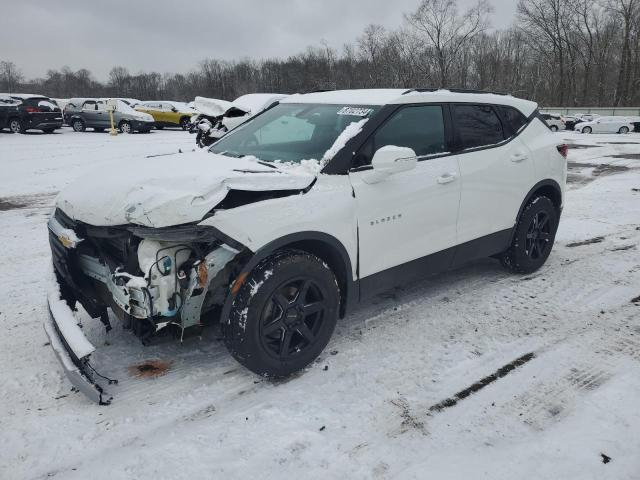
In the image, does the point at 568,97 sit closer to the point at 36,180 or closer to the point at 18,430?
the point at 36,180

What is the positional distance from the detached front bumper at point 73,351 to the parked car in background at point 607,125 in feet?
111

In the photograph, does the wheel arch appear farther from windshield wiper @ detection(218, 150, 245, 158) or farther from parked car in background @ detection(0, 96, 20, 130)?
parked car in background @ detection(0, 96, 20, 130)

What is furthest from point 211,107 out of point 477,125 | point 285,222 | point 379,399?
point 379,399

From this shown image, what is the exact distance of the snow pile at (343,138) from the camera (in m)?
3.19

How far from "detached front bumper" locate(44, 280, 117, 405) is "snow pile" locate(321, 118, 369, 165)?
6.11ft

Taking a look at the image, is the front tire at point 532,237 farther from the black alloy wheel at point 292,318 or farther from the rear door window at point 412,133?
the black alloy wheel at point 292,318

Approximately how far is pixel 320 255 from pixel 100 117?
79.5ft

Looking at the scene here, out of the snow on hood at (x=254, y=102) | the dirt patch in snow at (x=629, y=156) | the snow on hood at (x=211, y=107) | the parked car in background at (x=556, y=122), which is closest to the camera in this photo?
the snow on hood at (x=254, y=102)

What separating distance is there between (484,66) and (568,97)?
39.8ft

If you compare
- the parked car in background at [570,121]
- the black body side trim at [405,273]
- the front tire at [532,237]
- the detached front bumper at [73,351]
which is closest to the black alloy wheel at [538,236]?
the front tire at [532,237]

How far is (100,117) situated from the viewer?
23672 millimetres

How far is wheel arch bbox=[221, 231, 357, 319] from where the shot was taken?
2.70 metres

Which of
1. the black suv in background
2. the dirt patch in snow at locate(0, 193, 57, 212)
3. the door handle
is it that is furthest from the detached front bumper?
the black suv in background

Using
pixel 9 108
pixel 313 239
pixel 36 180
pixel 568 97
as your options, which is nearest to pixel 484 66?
pixel 568 97
